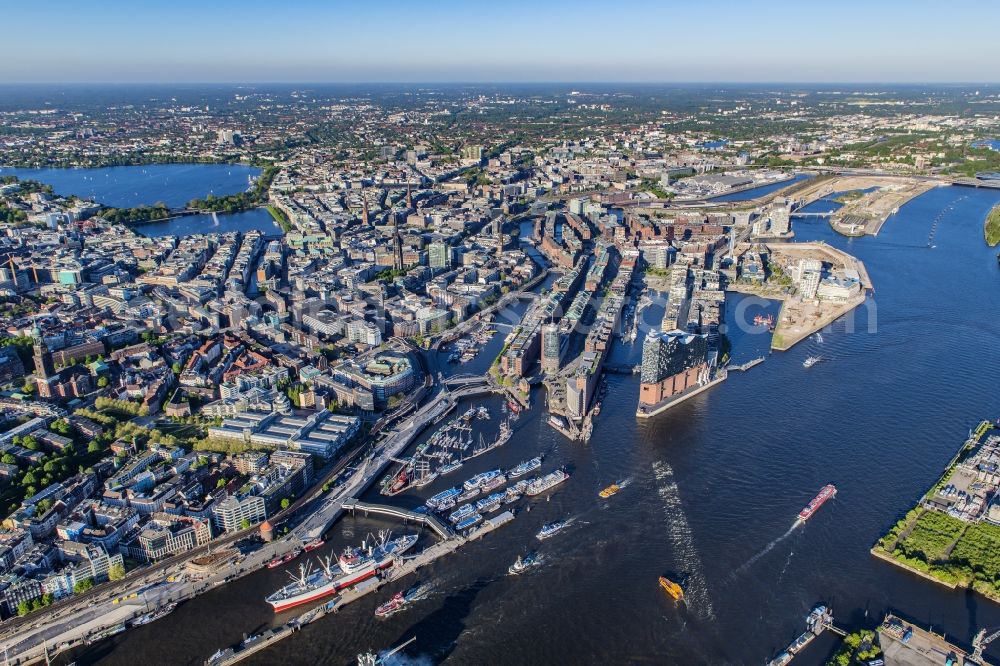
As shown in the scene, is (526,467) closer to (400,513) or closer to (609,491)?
(609,491)

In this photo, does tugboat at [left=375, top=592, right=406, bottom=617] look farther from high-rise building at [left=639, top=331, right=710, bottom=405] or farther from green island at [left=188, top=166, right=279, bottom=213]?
green island at [left=188, top=166, right=279, bottom=213]

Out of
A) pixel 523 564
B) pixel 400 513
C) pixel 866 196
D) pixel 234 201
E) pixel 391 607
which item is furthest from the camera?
pixel 866 196

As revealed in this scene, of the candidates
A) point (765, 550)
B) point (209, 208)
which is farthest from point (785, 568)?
point (209, 208)

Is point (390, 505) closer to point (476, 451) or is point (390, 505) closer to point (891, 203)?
point (476, 451)

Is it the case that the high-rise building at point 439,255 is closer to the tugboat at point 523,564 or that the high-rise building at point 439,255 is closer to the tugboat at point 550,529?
the tugboat at point 550,529

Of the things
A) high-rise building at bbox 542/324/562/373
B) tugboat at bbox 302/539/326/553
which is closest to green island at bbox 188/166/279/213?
high-rise building at bbox 542/324/562/373

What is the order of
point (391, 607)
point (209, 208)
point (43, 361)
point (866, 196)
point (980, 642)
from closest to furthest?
point (980, 642) → point (391, 607) → point (43, 361) → point (209, 208) → point (866, 196)

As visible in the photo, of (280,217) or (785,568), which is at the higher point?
(280,217)
